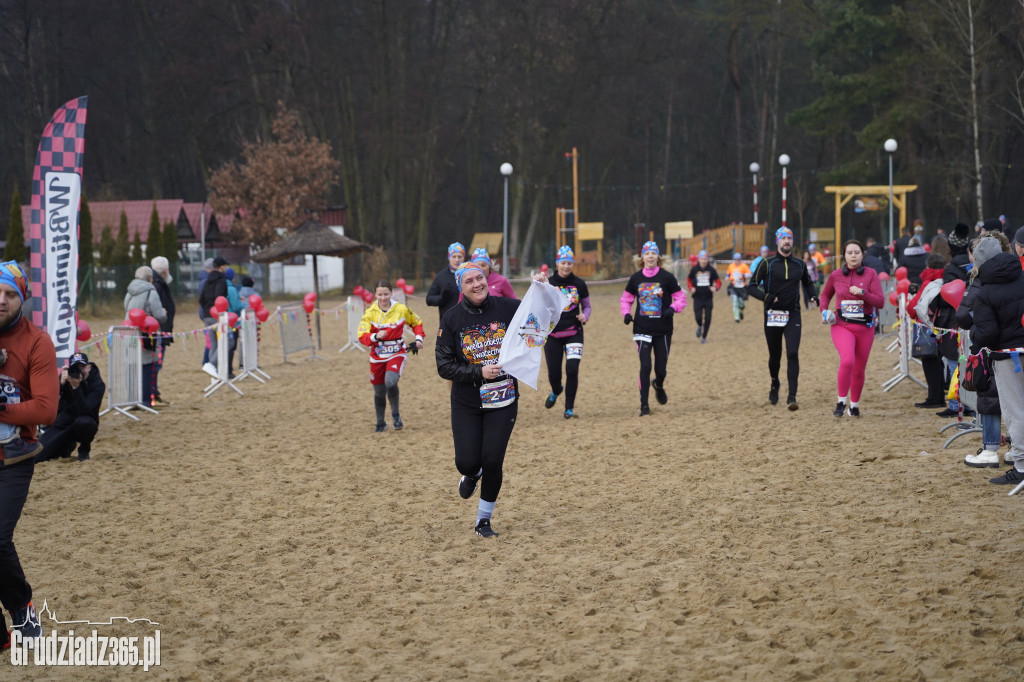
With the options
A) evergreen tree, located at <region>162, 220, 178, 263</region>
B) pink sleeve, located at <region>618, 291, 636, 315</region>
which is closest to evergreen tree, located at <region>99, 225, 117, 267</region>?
evergreen tree, located at <region>162, 220, 178, 263</region>

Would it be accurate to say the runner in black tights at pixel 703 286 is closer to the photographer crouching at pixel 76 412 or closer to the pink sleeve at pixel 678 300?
the pink sleeve at pixel 678 300

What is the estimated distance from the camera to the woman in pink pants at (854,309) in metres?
11.1

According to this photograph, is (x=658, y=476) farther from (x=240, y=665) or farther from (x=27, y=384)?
(x=27, y=384)

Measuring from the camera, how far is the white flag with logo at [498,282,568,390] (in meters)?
7.21

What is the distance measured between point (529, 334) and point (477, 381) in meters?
0.51

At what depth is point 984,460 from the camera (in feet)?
29.2

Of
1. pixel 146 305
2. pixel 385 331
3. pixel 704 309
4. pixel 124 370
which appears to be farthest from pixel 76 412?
pixel 704 309

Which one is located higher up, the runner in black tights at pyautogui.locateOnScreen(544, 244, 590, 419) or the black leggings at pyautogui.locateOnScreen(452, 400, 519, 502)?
the runner in black tights at pyautogui.locateOnScreen(544, 244, 590, 419)

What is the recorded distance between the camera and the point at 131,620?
19.8 ft

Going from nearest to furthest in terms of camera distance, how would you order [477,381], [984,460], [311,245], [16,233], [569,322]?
[477,381] < [984,460] < [569,322] < [311,245] < [16,233]

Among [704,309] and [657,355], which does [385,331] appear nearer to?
[657,355]

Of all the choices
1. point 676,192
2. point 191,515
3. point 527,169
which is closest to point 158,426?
point 191,515

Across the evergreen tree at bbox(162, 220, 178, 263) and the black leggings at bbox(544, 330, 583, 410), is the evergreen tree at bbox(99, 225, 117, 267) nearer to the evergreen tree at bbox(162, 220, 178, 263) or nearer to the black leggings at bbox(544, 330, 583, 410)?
the evergreen tree at bbox(162, 220, 178, 263)

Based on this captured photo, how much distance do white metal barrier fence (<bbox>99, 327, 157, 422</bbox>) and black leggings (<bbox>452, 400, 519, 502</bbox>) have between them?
7.45 meters
